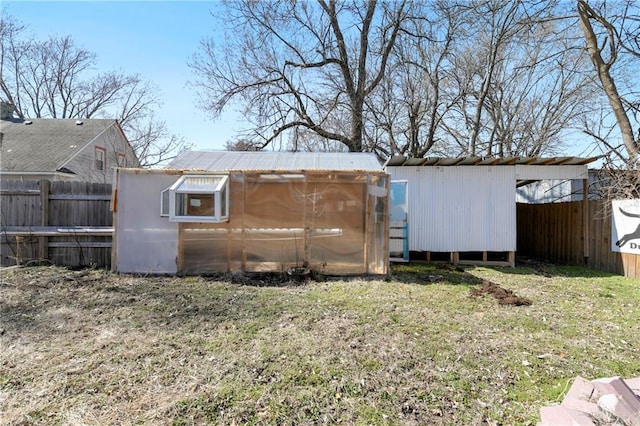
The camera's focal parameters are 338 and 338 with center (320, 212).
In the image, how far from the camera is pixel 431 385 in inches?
109

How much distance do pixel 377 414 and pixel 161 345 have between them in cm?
226

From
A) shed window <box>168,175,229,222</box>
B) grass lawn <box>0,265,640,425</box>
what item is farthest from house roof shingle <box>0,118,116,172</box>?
shed window <box>168,175,229,222</box>

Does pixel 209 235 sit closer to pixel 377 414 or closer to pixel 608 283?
pixel 377 414

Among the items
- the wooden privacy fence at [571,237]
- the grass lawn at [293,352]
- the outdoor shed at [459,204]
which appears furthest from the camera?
the outdoor shed at [459,204]

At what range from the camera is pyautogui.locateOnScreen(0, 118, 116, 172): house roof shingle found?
12.4 m

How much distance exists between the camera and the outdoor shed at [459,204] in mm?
8148

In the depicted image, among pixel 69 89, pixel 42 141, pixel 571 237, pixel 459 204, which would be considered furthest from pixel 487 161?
pixel 69 89

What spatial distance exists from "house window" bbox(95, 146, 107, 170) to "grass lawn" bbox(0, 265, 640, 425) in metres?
11.3

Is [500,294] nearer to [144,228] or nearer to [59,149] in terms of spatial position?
[144,228]

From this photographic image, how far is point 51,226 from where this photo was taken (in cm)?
688

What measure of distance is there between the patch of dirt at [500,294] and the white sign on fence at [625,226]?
343 cm

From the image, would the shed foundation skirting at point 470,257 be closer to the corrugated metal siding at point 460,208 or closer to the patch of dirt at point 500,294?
the corrugated metal siding at point 460,208

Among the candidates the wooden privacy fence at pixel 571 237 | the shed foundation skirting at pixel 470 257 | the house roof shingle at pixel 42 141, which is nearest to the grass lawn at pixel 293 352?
the wooden privacy fence at pixel 571 237

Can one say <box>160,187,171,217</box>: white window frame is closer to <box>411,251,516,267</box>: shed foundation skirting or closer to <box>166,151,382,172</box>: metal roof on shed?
<box>166,151,382,172</box>: metal roof on shed
